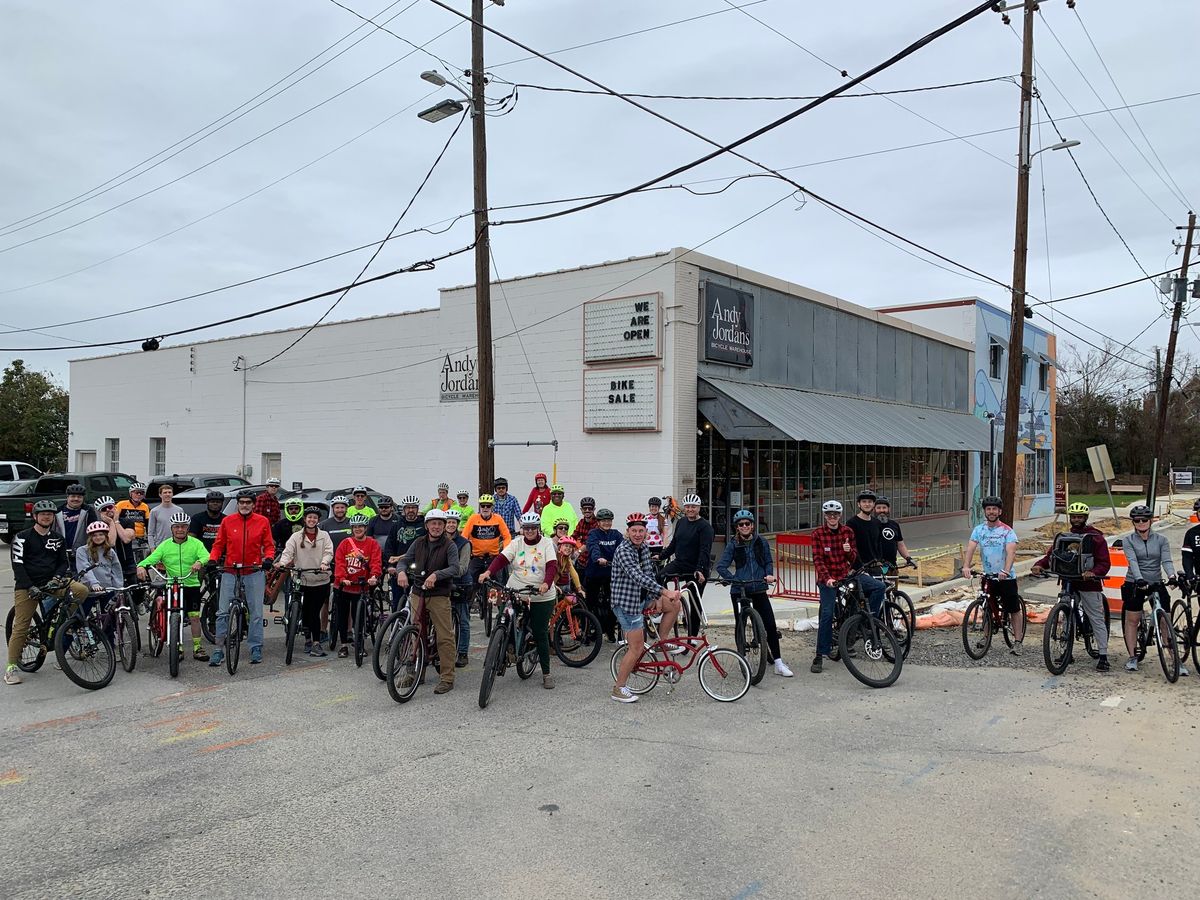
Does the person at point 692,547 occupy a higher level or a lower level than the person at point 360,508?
lower

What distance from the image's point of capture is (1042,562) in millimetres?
9273

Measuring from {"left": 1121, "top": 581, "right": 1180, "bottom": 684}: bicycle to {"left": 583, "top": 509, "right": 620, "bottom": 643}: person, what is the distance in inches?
218

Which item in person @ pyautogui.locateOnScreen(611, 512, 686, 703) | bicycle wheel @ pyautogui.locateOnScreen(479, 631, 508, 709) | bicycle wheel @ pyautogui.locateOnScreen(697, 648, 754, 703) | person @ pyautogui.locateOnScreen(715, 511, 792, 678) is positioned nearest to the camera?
bicycle wheel @ pyautogui.locateOnScreen(479, 631, 508, 709)

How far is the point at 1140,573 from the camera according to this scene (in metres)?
8.70

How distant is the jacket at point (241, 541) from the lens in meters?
9.00

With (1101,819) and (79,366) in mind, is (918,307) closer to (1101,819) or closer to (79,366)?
(1101,819)

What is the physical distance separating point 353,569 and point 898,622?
6.41m

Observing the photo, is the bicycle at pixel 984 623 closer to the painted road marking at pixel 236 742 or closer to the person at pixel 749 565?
the person at pixel 749 565

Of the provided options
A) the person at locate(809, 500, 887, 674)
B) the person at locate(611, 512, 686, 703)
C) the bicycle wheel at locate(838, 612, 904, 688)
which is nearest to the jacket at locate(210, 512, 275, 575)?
the person at locate(611, 512, 686, 703)

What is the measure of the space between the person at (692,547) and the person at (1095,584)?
3677 mm

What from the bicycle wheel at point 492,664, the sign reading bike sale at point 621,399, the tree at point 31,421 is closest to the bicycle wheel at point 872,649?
the bicycle wheel at point 492,664

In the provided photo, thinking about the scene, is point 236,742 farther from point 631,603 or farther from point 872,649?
point 872,649

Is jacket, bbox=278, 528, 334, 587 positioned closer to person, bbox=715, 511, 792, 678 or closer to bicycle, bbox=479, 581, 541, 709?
bicycle, bbox=479, 581, 541, 709

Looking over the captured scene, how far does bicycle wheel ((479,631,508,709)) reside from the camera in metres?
7.51
